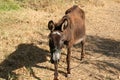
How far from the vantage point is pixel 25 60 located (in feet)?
30.7

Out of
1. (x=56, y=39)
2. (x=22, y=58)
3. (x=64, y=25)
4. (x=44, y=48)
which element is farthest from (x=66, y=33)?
(x=44, y=48)

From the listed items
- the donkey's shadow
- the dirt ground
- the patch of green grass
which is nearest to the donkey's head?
the dirt ground

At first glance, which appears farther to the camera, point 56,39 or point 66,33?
point 66,33

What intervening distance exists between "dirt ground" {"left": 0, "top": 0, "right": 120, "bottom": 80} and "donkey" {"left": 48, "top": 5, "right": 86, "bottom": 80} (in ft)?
2.14

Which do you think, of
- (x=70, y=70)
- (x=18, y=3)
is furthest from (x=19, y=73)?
(x=18, y=3)

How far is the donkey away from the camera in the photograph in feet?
23.6

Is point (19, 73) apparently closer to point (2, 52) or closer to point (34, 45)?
point (2, 52)

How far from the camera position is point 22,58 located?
9461 mm

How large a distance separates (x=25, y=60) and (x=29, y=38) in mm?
1945

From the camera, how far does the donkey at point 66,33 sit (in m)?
7.20

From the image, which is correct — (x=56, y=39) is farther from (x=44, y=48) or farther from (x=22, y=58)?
(x=44, y=48)

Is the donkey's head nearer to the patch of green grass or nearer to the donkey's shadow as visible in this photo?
the donkey's shadow

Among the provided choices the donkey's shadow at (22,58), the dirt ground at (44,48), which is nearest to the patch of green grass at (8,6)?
the dirt ground at (44,48)

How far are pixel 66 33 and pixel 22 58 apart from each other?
2359 mm
